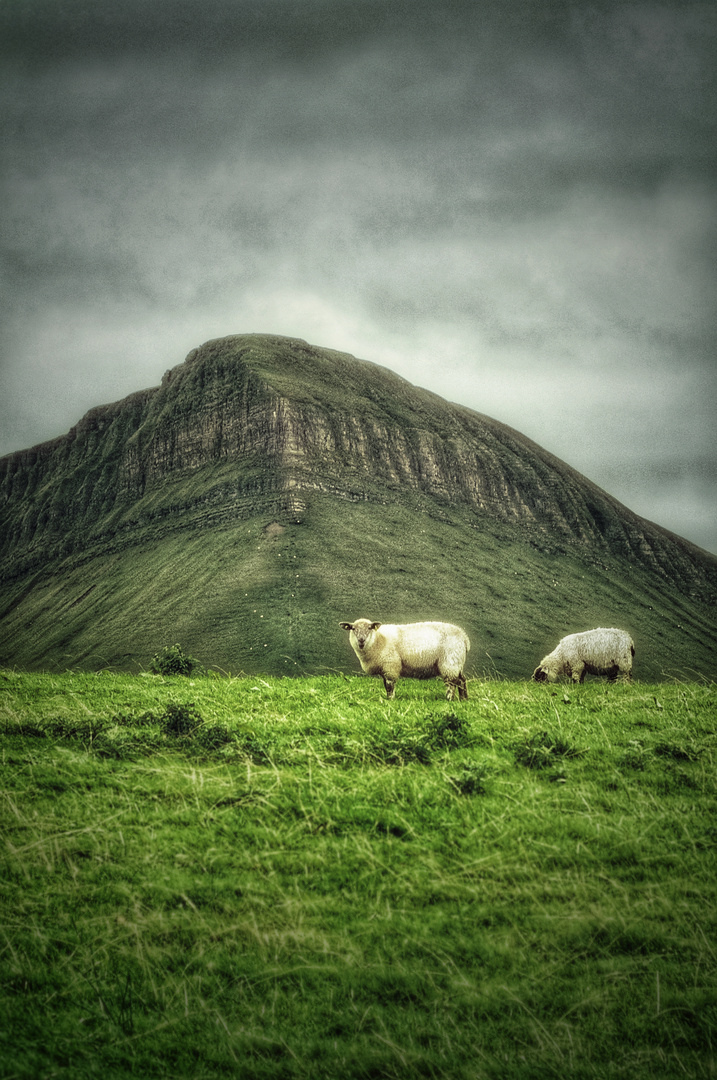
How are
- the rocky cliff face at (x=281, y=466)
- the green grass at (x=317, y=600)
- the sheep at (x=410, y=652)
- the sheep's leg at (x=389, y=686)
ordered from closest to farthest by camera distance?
1. the sheep's leg at (x=389, y=686)
2. the sheep at (x=410, y=652)
3. the green grass at (x=317, y=600)
4. the rocky cliff face at (x=281, y=466)

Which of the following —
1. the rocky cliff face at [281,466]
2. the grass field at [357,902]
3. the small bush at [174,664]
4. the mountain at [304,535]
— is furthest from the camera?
the rocky cliff face at [281,466]

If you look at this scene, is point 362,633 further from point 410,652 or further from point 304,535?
point 304,535

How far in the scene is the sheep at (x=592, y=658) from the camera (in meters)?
19.6

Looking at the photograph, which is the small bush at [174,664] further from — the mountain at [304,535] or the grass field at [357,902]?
the mountain at [304,535]

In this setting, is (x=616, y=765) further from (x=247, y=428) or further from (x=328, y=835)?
(x=247, y=428)

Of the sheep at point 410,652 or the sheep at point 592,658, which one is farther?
the sheep at point 592,658

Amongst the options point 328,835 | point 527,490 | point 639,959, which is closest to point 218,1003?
point 328,835

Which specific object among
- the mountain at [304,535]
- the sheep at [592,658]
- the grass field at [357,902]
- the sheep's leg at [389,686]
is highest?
the mountain at [304,535]

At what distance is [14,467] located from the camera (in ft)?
641

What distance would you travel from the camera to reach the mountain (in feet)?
306

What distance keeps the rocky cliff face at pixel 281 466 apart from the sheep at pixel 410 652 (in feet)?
321

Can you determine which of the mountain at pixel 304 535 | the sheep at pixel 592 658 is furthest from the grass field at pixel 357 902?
the mountain at pixel 304 535

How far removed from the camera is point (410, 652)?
15102 mm

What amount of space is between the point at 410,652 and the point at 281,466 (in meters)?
112
